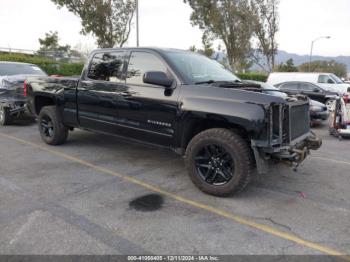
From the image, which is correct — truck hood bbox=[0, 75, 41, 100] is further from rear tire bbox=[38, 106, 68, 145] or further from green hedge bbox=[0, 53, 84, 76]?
green hedge bbox=[0, 53, 84, 76]

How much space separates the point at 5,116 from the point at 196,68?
6118 millimetres

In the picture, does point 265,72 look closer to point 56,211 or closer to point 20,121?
point 20,121

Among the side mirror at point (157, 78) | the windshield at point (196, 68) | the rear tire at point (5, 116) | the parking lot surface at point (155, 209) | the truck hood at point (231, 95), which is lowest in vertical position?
the parking lot surface at point (155, 209)

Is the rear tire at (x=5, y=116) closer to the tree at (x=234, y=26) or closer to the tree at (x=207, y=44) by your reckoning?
the tree at (x=234, y=26)

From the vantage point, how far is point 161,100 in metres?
4.58

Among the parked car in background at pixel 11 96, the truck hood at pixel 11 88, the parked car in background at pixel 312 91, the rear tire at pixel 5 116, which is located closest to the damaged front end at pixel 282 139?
the parked car in background at pixel 11 96

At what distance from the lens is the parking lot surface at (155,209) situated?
312 cm

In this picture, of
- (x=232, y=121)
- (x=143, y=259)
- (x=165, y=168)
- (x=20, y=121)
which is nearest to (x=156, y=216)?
(x=143, y=259)

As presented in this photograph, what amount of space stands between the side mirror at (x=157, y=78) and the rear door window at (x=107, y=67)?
91 centimetres

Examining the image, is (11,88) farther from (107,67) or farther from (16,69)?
(107,67)

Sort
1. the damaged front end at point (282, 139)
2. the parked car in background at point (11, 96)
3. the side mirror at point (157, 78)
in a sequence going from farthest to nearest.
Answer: the parked car in background at point (11, 96) → the side mirror at point (157, 78) → the damaged front end at point (282, 139)

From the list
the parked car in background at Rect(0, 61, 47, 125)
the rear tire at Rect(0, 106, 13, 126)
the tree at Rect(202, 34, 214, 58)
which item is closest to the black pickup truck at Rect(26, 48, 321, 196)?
the parked car in background at Rect(0, 61, 47, 125)

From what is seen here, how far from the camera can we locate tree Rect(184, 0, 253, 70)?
28278 millimetres

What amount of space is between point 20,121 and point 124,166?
18.8 feet
